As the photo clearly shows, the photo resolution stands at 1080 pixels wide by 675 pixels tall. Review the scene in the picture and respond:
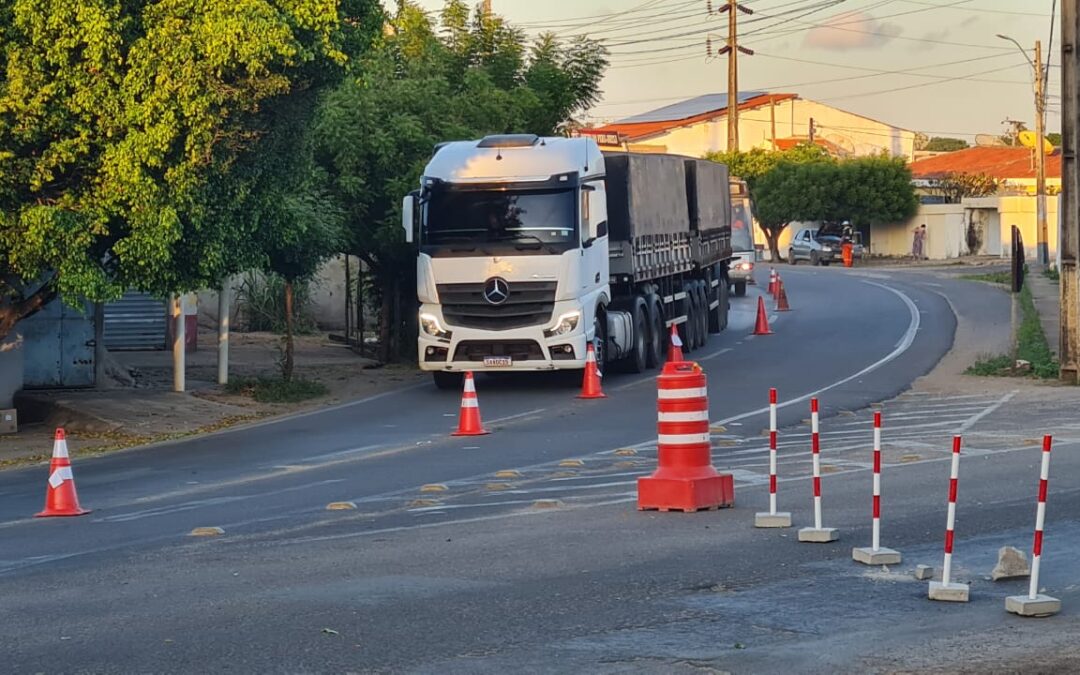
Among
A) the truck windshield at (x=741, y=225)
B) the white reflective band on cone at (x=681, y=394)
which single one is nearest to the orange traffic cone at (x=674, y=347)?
the white reflective band on cone at (x=681, y=394)

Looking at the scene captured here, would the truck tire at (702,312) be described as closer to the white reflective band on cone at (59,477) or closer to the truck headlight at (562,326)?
the truck headlight at (562,326)

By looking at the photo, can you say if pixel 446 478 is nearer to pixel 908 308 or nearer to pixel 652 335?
pixel 652 335

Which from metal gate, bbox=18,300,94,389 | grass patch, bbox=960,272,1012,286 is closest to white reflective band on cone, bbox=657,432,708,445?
metal gate, bbox=18,300,94,389

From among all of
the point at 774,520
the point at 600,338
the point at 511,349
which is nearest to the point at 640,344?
the point at 600,338

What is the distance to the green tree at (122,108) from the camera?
57.4 feet

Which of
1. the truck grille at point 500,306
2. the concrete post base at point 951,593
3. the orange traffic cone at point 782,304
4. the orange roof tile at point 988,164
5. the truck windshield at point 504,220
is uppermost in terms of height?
the orange roof tile at point 988,164

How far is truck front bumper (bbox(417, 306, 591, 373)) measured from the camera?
23.2 m

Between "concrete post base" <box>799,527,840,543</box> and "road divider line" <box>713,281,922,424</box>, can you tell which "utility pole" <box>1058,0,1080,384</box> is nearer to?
"road divider line" <box>713,281,922,424</box>

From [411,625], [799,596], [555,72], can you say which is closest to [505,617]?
[411,625]

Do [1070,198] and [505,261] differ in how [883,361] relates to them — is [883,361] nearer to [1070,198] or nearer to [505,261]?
[1070,198]

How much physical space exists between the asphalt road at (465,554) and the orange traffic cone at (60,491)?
0.28 metres

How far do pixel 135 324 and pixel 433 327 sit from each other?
1012 centimetres

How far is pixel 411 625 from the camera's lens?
8.53m

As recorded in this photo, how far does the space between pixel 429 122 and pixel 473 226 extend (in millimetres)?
6818
